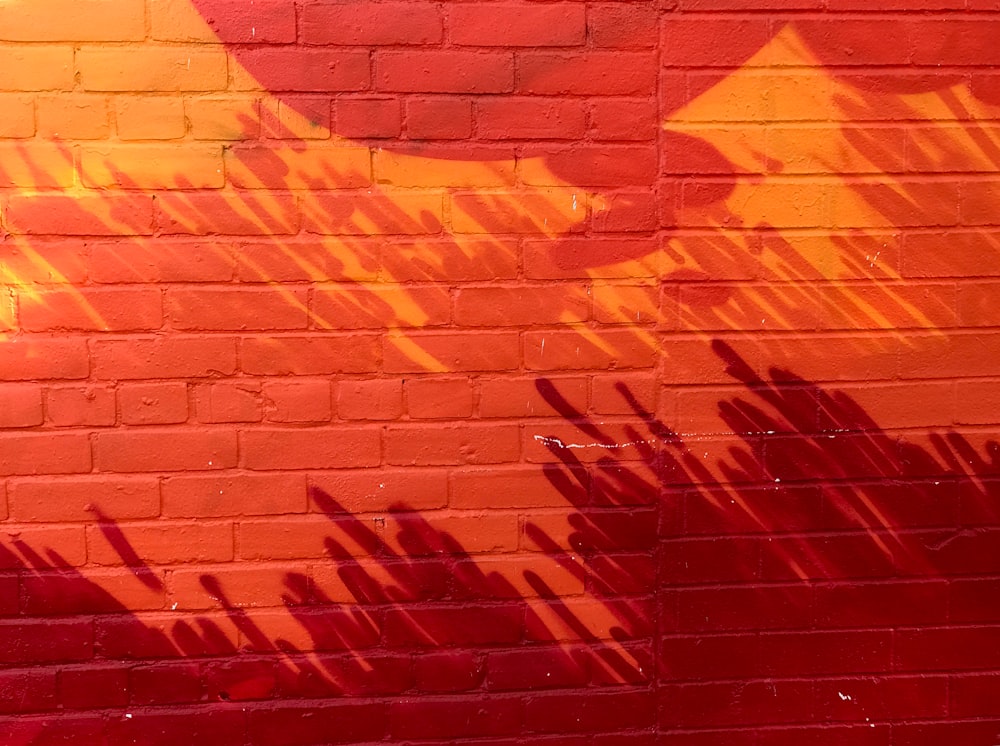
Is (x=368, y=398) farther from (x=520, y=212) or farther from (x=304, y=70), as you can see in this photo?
(x=304, y=70)

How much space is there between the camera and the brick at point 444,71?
196 centimetres

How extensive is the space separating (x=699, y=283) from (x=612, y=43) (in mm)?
563

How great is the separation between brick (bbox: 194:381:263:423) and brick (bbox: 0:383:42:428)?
34 cm

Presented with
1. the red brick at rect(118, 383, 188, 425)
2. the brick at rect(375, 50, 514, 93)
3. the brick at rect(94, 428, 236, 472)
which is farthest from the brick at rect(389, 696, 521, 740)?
the brick at rect(375, 50, 514, 93)

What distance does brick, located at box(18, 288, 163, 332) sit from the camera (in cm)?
194

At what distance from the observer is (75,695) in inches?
78.9

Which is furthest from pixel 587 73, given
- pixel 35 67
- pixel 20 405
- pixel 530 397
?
pixel 20 405

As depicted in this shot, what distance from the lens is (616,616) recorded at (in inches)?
82.0

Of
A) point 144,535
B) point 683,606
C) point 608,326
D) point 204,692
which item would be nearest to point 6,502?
point 144,535

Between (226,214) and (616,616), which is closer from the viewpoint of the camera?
(226,214)

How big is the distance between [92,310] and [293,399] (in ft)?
1.53

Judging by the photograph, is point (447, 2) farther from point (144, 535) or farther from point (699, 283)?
point (144, 535)

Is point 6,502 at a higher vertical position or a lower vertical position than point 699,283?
lower

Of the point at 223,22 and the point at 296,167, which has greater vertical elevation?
the point at 223,22
